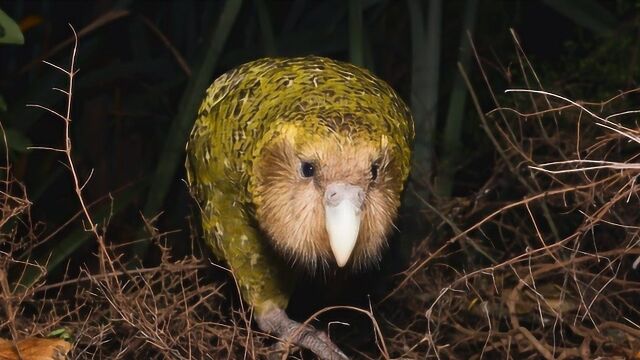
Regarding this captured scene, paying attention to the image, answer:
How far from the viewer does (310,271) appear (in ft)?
8.12

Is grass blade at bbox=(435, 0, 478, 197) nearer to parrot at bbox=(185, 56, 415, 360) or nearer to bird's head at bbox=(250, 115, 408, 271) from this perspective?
parrot at bbox=(185, 56, 415, 360)

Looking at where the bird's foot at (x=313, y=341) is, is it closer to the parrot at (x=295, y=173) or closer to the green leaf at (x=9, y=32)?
the parrot at (x=295, y=173)

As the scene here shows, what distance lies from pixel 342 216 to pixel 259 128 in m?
0.36

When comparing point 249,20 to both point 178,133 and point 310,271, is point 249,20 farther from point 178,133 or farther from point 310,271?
point 310,271

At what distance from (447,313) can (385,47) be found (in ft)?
4.39

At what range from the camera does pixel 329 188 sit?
2.25 metres

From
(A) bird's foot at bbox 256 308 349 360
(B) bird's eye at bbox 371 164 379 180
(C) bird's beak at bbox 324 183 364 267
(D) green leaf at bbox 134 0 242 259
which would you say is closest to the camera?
(C) bird's beak at bbox 324 183 364 267

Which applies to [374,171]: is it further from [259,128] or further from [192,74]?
[192,74]

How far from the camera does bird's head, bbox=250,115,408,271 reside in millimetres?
2232

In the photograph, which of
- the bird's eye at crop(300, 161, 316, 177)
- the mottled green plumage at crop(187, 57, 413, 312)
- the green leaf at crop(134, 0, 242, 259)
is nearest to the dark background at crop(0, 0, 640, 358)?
the green leaf at crop(134, 0, 242, 259)

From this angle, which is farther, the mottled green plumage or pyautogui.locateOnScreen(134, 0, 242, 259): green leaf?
pyautogui.locateOnScreen(134, 0, 242, 259): green leaf

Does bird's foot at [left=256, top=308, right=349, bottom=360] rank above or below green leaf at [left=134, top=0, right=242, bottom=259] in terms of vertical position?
below

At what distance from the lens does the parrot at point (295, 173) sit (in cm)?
225

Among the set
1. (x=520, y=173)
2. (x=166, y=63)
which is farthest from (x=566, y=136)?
(x=166, y=63)
